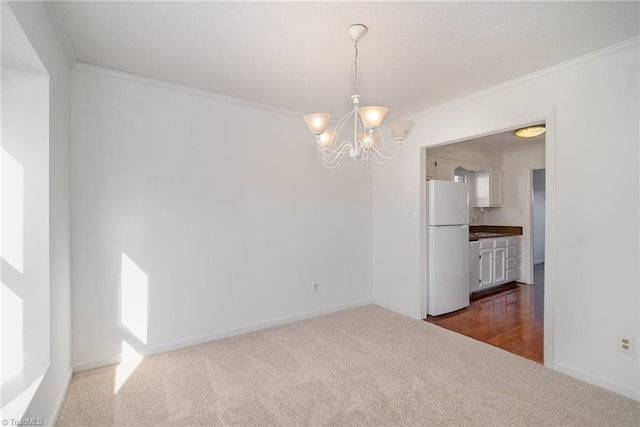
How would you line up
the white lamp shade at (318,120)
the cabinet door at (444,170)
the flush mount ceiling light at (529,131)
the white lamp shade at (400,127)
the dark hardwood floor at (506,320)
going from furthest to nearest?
1. the cabinet door at (444,170)
2. the flush mount ceiling light at (529,131)
3. the dark hardwood floor at (506,320)
4. the white lamp shade at (400,127)
5. the white lamp shade at (318,120)

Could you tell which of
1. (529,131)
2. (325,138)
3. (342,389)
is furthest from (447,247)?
(325,138)

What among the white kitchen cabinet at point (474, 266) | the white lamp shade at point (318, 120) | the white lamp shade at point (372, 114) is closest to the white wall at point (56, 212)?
the white lamp shade at point (318, 120)

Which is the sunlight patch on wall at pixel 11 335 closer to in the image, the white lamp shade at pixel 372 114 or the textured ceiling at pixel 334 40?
the textured ceiling at pixel 334 40

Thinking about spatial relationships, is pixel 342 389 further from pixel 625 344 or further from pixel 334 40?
pixel 334 40

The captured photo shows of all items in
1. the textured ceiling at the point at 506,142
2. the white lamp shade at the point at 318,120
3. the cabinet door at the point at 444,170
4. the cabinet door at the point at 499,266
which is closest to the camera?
the white lamp shade at the point at 318,120

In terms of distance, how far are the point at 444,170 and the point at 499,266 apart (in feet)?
6.17

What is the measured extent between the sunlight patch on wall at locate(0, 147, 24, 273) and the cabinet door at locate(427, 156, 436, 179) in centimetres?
426

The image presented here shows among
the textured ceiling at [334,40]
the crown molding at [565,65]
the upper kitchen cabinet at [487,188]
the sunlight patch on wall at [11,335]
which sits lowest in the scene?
the sunlight patch on wall at [11,335]

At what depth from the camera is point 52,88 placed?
1.91 meters

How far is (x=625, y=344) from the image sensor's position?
2.14 meters

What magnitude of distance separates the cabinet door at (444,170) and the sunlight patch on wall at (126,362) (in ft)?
13.9

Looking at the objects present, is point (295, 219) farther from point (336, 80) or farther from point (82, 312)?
point (82, 312)

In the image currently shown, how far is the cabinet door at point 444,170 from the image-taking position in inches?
181

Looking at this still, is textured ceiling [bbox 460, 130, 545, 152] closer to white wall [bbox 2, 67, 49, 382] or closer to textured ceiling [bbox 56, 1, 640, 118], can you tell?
textured ceiling [bbox 56, 1, 640, 118]
